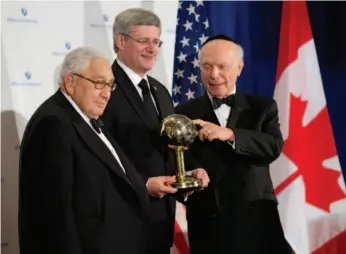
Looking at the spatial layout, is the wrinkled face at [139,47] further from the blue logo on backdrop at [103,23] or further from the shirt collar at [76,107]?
the blue logo on backdrop at [103,23]

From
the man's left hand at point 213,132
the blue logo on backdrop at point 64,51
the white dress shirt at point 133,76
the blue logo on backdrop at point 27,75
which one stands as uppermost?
the blue logo on backdrop at point 64,51

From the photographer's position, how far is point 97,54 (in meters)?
1.96

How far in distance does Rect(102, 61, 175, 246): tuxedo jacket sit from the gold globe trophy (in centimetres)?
10

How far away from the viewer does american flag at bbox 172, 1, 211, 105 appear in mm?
3209

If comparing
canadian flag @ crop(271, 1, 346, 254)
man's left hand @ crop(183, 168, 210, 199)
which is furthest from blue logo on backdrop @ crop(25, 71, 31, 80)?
canadian flag @ crop(271, 1, 346, 254)

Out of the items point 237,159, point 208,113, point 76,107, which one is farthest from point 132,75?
point 237,159

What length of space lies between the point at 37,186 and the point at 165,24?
69.0 inches

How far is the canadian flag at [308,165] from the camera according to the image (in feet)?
11.0

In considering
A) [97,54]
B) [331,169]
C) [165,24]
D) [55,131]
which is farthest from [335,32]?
[55,131]

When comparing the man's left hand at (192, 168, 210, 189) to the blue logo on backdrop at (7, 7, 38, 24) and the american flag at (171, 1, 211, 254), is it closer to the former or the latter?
the american flag at (171, 1, 211, 254)

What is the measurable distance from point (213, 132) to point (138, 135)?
1.09 feet

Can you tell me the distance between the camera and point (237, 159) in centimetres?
234

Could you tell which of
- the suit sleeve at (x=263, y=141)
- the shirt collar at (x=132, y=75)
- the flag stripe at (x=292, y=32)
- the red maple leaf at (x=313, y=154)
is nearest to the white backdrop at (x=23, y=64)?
the shirt collar at (x=132, y=75)

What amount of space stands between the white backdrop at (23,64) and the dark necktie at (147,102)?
0.62m
